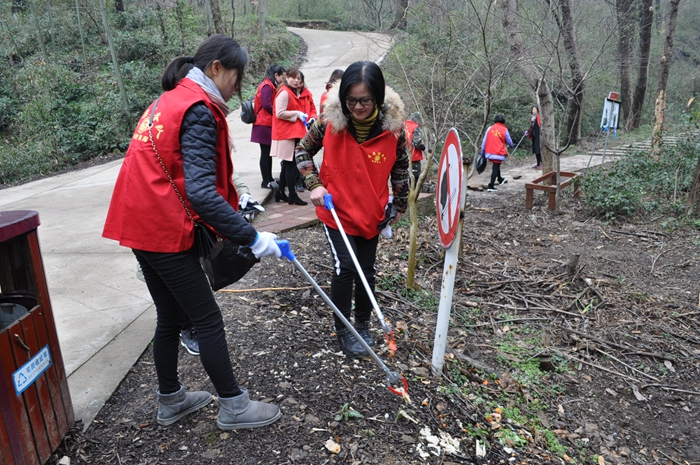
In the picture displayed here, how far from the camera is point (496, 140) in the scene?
35.8 ft

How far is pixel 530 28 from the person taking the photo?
9.29m

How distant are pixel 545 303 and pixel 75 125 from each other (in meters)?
13.9

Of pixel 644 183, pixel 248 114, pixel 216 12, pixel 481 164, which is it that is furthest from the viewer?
pixel 216 12

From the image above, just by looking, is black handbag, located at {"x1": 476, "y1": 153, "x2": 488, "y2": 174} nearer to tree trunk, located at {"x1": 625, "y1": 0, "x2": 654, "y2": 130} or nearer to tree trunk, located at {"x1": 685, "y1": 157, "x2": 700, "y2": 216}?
tree trunk, located at {"x1": 685, "y1": 157, "x2": 700, "y2": 216}

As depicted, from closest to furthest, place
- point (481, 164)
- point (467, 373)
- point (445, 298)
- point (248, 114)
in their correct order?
point (445, 298) < point (467, 373) < point (248, 114) < point (481, 164)

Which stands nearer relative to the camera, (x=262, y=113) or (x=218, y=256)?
(x=218, y=256)

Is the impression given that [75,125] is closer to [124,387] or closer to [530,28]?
[530,28]

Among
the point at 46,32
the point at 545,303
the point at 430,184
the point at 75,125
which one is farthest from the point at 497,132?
the point at 46,32

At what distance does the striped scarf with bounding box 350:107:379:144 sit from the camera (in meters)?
3.00

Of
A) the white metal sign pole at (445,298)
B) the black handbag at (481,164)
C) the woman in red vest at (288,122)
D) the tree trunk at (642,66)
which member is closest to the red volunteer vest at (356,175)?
the white metal sign pole at (445,298)

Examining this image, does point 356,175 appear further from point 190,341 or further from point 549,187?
point 549,187

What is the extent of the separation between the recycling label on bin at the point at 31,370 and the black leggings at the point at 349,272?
1.53 m

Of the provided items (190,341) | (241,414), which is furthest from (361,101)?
(190,341)

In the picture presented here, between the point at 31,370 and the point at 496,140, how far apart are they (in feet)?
33.3
